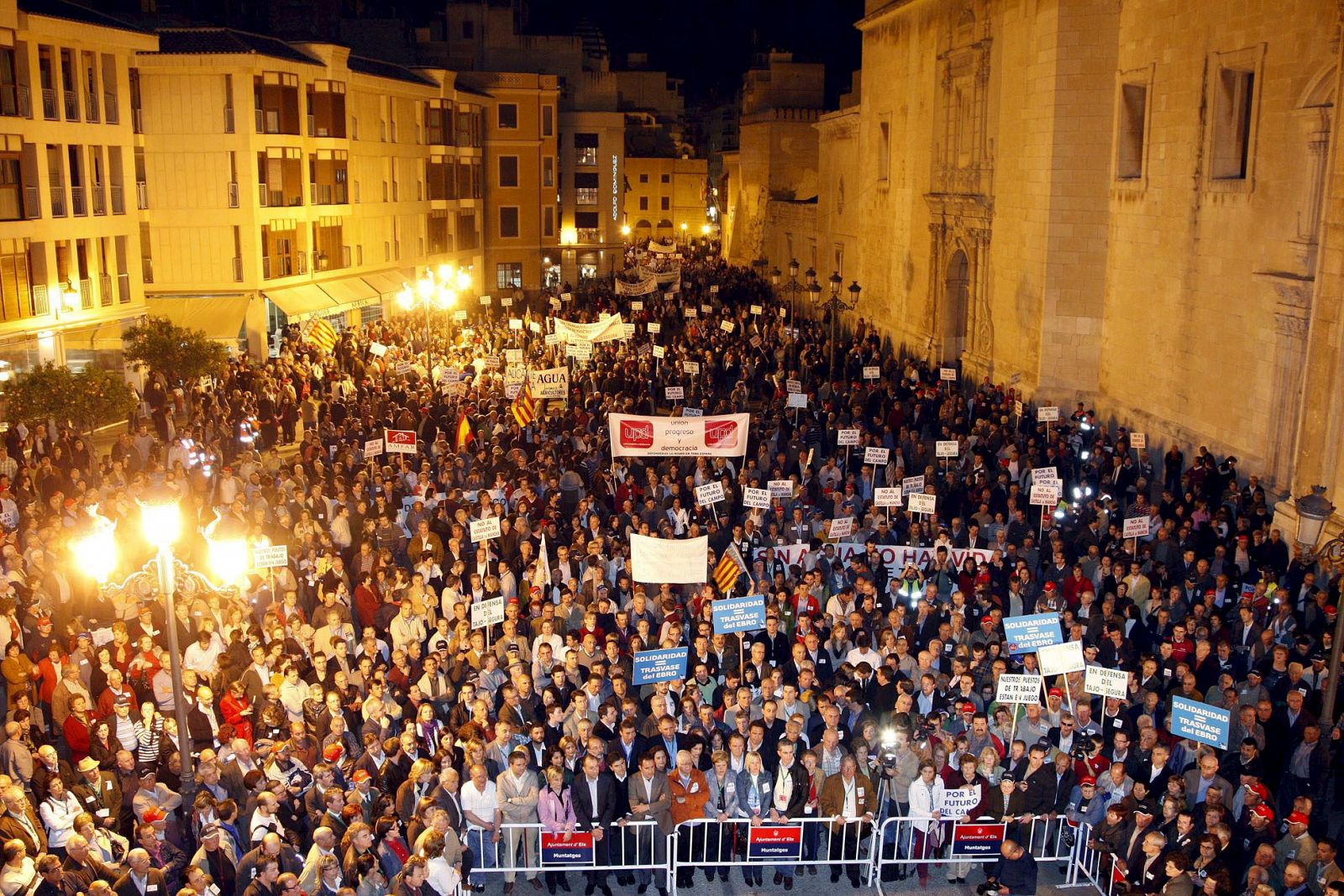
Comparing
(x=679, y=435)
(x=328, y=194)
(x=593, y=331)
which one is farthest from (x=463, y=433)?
(x=328, y=194)

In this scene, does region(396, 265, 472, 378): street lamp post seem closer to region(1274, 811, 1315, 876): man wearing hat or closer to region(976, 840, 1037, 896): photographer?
region(976, 840, 1037, 896): photographer

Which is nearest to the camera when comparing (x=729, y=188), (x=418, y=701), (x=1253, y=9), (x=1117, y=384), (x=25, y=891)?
(x=25, y=891)

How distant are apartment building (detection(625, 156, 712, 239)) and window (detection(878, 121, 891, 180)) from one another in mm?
53305

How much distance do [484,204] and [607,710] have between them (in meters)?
51.2

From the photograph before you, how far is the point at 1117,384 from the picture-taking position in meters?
26.2

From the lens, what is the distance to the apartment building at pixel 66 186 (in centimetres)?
2866

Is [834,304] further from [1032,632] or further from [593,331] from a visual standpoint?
[1032,632]

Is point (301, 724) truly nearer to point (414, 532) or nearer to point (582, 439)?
point (414, 532)

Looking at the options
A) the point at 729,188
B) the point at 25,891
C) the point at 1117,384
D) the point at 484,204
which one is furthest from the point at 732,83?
the point at 25,891

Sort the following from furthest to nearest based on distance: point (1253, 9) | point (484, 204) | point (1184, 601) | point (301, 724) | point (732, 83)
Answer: point (732, 83)
point (484, 204)
point (1253, 9)
point (1184, 601)
point (301, 724)

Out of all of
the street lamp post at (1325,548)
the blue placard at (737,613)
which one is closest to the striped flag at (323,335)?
the blue placard at (737,613)

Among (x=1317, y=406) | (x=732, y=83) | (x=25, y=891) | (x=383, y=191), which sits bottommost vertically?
(x=25, y=891)

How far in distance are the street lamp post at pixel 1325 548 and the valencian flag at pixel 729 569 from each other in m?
5.96

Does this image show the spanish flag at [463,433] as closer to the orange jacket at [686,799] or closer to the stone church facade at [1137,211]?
the orange jacket at [686,799]
